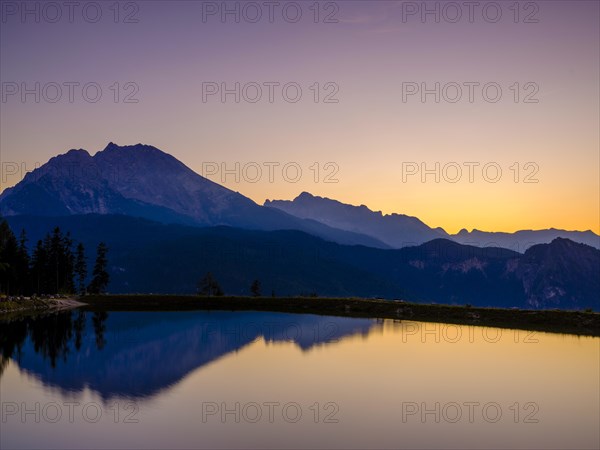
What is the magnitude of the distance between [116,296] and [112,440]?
92.1 m

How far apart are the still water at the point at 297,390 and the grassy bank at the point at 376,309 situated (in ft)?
41.3

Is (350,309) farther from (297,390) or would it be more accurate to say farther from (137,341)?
(297,390)

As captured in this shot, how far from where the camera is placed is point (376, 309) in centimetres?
9712

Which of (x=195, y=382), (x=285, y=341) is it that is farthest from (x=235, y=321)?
(x=195, y=382)

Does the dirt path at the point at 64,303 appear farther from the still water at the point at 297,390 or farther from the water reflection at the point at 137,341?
the still water at the point at 297,390

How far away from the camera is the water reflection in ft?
129

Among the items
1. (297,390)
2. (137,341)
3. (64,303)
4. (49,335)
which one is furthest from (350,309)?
(297,390)

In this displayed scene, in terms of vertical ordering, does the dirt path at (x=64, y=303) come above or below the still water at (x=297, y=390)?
above

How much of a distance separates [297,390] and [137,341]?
2793cm

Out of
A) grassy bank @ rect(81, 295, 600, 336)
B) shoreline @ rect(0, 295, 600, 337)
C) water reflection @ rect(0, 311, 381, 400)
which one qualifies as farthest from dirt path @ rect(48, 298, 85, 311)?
water reflection @ rect(0, 311, 381, 400)

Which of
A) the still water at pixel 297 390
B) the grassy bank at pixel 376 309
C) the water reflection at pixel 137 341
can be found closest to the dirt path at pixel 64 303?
the grassy bank at pixel 376 309

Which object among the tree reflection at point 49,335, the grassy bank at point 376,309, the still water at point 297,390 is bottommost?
the still water at point 297,390

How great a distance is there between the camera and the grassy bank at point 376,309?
76.8 metres

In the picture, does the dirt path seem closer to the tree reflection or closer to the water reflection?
the water reflection
